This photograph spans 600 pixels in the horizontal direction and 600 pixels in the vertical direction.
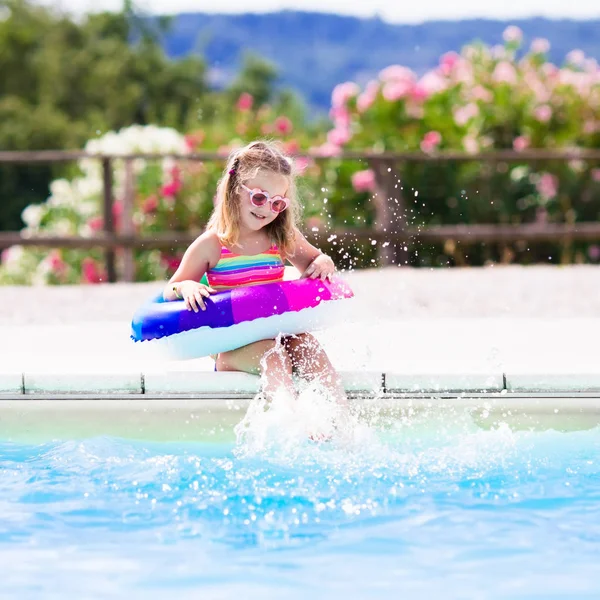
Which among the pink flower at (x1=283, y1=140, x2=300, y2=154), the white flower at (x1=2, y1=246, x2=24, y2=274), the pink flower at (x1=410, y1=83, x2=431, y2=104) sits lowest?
the white flower at (x1=2, y1=246, x2=24, y2=274)

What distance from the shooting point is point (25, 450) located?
3715mm

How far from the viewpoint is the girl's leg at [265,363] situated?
3691 mm

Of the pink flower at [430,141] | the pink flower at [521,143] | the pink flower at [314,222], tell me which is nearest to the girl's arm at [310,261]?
the pink flower at [314,222]

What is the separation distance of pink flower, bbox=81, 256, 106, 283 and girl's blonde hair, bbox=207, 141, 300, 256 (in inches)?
261

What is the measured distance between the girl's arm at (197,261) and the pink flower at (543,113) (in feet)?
24.1

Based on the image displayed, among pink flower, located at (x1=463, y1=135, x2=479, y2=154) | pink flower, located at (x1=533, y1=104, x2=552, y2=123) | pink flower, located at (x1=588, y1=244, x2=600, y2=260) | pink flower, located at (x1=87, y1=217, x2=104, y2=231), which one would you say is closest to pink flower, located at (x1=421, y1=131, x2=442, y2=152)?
pink flower, located at (x1=463, y1=135, x2=479, y2=154)

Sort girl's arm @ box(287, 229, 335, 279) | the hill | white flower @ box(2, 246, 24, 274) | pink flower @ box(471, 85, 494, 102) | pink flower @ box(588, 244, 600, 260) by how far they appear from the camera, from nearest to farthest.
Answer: girl's arm @ box(287, 229, 335, 279) < pink flower @ box(588, 244, 600, 260) < pink flower @ box(471, 85, 494, 102) < white flower @ box(2, 246, 24, 274) < the hill

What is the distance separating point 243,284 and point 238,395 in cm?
45

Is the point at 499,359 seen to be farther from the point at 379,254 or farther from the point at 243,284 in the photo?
the point at 379,254

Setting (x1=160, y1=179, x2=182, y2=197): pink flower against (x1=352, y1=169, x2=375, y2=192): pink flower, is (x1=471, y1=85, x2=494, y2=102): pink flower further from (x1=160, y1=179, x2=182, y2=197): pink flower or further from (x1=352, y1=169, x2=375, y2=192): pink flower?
(x1=160, y1=179, x2=182, y2=197): pink flower

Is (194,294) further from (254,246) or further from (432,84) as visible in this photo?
(432,84)

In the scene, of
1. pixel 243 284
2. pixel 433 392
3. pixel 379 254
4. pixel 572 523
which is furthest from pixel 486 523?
pixel 379 254

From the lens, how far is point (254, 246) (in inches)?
159

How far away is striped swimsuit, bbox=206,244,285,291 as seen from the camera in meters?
3.99
